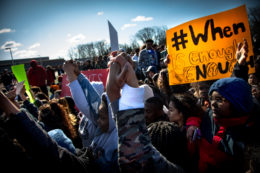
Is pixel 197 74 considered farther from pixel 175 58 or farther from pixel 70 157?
pixel 70 157

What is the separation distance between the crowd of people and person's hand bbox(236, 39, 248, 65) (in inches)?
0.6

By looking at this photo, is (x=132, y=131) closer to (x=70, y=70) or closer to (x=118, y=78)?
(x=118, y=78)

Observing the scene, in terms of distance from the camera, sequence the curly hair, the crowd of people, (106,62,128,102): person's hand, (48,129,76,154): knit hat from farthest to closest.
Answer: the curly hair
(48,129,76,154): knit hat
(106,62,128,102): person's hand
the crowd of people

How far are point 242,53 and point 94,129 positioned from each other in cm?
230

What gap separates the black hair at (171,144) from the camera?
1.16 meters

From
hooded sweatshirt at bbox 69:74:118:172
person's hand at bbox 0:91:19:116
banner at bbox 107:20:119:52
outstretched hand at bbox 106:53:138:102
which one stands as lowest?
hooded sweatshirt at bbox 69:74:118:172

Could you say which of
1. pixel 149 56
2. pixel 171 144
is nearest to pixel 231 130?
pixel 171 144

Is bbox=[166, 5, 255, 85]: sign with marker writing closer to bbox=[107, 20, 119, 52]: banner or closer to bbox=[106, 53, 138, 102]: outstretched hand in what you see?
bbox=[107, 20, 119, 52]: banner

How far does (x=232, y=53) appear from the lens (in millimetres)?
2609

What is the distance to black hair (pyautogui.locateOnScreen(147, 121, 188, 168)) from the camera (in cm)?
116

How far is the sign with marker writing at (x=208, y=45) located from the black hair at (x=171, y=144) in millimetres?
1896

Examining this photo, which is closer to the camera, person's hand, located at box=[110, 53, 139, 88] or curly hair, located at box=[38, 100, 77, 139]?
person's hand, located at box=[110, 53, 139, 88]

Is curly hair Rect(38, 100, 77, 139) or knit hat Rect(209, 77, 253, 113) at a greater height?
knit hat Rect(209, 77, 253, 113)

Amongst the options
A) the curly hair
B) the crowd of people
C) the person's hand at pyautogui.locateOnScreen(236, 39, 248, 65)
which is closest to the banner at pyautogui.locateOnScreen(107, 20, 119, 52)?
the crowd of people
